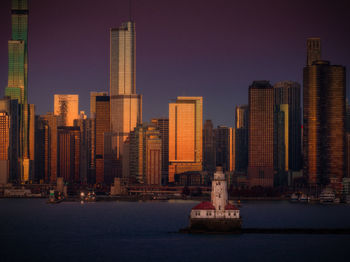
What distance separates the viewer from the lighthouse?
125000 mm

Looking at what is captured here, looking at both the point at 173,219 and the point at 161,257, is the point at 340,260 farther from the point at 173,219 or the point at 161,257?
the point at 173,219

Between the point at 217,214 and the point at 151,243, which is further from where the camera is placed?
the point at 151,243

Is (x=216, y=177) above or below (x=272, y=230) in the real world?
above

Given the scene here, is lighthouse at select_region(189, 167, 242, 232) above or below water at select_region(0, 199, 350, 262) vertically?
above

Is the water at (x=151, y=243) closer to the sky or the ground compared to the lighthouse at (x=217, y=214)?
closer to the ground

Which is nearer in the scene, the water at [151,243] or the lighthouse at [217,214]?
the water at [151,243]

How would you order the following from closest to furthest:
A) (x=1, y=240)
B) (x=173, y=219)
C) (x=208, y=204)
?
1. (x=208, y=204)
2. (x=1, y=240)
3. (x=173, y=219)

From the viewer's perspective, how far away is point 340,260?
109m

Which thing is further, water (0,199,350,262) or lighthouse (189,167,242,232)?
lighthouse (189,167,242,232)

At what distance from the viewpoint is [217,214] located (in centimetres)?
12531

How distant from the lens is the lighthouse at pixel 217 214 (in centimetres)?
12500

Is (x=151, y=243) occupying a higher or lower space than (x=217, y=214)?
lower

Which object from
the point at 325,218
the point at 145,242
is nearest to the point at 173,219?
the point at 325,218

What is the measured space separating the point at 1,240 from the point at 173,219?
4758 cm
